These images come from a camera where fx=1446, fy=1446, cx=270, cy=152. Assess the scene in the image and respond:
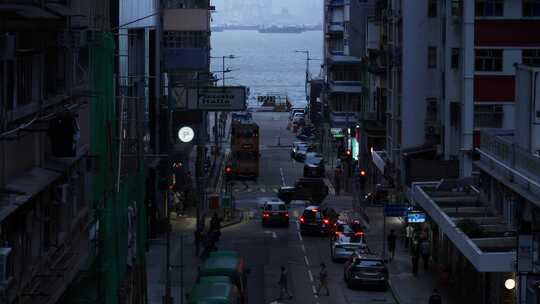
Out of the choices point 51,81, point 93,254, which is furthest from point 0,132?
point 93,254

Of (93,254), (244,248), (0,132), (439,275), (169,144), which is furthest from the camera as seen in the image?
(169,144)

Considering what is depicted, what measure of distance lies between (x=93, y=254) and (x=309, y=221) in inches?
1251

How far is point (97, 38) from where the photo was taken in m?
29.7

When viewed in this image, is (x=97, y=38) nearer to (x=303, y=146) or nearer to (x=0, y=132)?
(x=0, y=132)

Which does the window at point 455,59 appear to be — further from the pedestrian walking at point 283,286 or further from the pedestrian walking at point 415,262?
the pedestrian walking at point 283,286

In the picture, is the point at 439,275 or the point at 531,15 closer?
the point at 439,275

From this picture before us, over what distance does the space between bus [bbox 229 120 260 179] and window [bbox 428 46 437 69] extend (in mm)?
23746

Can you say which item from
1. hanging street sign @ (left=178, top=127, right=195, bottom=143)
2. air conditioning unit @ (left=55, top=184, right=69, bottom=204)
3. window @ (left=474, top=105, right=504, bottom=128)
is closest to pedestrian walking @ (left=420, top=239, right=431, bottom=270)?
window @ (left=474, top=105, right=504, bottom=128)

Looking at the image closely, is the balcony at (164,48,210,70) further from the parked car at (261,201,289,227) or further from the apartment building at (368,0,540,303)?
the parked car at (261,201,289,227)

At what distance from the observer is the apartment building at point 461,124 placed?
36969 mm

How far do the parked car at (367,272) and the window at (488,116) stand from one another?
1110 centimetres

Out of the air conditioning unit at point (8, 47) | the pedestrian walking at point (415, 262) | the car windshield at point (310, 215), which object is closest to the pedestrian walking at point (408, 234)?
the car windshield at point (310, 215)

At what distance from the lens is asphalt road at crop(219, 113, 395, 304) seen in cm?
4484

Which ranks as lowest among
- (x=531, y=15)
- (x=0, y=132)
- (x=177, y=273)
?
(x=177, y=273)
